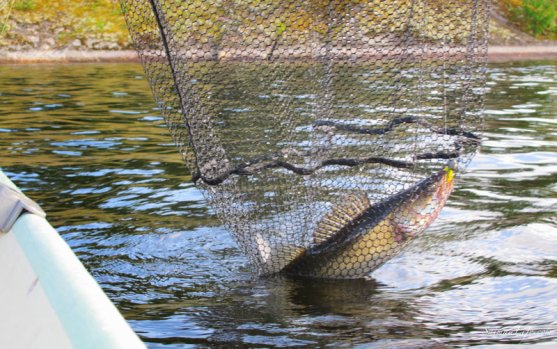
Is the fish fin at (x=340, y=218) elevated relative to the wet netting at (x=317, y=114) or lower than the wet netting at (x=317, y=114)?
lower

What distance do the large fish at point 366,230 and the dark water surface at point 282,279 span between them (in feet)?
0.39

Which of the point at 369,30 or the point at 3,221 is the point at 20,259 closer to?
the point at 3,221

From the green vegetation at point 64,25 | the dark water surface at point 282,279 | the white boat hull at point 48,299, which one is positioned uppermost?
the white boat hull at point 48,299

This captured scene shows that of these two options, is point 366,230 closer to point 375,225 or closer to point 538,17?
point 375,225

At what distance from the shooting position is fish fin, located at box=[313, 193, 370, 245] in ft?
15.3

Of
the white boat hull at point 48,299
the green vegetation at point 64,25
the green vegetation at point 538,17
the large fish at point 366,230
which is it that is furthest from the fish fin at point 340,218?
the green vegetation at point 538,17

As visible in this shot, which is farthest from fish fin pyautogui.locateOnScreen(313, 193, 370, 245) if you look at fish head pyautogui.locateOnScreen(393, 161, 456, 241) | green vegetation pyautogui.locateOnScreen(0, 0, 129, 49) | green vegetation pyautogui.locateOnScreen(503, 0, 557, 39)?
green vegetation pyautogui.locateOnScreen(503, 0, 557, 39)

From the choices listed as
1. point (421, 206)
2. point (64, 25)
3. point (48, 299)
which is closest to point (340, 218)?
point (421, 206)

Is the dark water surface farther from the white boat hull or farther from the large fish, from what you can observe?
the white boat hull

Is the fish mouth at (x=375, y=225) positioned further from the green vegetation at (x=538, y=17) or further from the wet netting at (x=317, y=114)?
the green vegetation at (x=538, y=17)

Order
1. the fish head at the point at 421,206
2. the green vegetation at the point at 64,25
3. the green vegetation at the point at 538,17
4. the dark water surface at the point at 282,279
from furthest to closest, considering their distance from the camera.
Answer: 1. the green vegetation at the point at 538,17
2. the green vegetation at the point at 64,25
3. the fish head at the point at 421,206
4. the dark water surface at the point at 282,279

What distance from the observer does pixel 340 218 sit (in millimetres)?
4660

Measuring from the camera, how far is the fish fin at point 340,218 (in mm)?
4648

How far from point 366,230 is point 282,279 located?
24.9 inches
